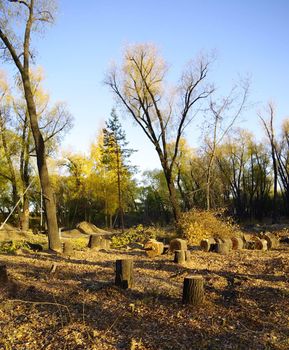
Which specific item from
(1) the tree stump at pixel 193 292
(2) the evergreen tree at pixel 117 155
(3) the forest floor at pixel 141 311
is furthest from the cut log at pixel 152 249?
(2) the evergreen tree at pixel 117 155

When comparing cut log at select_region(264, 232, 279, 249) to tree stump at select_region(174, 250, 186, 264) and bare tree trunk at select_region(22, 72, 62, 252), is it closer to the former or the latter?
tree stump at select_region(174, 250, 186, 264)

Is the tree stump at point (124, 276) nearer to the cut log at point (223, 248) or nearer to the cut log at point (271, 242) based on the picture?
the cut log at point (223, 248)

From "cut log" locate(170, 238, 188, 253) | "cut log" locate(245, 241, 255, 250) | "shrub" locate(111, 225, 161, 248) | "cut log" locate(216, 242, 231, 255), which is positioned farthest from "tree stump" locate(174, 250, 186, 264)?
"cut log" locate(245, 241, 255, 250)

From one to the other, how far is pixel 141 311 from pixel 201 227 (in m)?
10.4

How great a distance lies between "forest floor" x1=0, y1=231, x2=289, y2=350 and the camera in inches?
202

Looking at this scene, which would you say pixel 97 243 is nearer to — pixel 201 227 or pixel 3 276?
pixel 201 227

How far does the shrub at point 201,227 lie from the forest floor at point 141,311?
22.4 ft

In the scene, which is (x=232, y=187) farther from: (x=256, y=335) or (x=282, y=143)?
(x=256, y=335)

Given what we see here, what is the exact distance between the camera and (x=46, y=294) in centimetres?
694

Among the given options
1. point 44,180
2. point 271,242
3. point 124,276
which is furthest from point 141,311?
point 271,242

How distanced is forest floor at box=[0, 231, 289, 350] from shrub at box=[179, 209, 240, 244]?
683 centimetres

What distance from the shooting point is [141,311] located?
617 cm

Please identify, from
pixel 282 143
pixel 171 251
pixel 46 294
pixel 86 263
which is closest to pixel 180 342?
pixel 46 294

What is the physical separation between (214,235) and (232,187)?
30.6m
